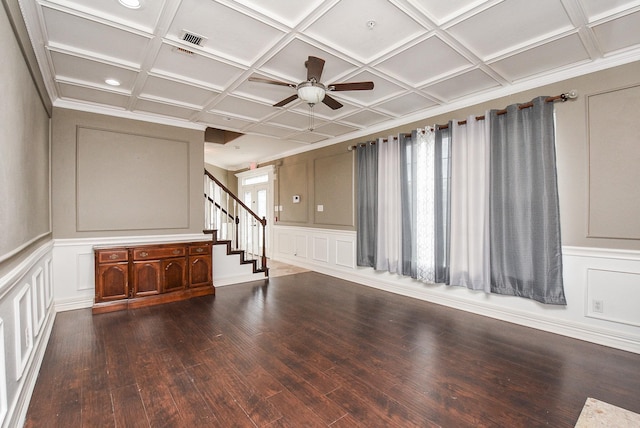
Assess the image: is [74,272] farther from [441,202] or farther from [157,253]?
[441,202]

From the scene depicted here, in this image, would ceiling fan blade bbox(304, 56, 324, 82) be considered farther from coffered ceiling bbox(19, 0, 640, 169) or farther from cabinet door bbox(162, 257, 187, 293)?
cabinet door bbox(162, 257, 187, 293)

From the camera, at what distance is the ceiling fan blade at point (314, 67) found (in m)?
2.64

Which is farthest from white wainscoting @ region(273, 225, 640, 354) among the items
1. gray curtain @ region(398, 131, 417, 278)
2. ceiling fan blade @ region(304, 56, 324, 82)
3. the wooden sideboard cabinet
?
the wooden sideboard cabinet

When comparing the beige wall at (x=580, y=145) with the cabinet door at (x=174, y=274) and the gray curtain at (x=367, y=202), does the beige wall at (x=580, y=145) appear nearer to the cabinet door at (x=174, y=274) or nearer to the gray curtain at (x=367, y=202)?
the gray curtain at (x=367, y=202)

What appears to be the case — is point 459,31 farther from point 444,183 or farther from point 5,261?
point 5,261

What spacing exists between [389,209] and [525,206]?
1910mm

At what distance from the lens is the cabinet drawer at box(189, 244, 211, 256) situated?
15.0 ft

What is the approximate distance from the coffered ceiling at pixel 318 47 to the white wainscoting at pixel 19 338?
1.91m

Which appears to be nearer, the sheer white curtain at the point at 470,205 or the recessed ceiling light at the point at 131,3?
the recessed ceiling light at the point at 131,3

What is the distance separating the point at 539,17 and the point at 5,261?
13.3 feet

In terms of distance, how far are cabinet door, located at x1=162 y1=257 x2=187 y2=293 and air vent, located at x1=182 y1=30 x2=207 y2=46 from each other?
9.88 feet

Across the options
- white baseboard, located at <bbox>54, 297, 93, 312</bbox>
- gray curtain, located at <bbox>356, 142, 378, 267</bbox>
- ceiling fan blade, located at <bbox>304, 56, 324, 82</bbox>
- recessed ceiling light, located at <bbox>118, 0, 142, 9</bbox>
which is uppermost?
recessed ceiling light, located at <bbox>118, 0, 142, 9</bbox>

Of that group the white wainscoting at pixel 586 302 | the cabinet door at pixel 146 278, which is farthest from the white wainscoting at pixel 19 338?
the white wainscoting at pixel 586 302

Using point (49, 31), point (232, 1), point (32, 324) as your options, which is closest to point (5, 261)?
point (32, 324)
